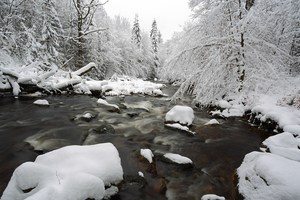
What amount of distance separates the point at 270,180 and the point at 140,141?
376 cm

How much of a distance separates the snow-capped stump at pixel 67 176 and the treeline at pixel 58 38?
28.9ft

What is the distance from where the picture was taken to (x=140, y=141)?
6152 mm

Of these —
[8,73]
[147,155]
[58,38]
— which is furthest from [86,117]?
[58,38]

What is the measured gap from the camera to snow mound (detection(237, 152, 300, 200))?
8.76 ft

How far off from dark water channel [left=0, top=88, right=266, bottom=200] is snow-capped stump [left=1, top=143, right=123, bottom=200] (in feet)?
1.61

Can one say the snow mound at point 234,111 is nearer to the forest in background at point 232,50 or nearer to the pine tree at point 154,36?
the forest in background at point 232,50

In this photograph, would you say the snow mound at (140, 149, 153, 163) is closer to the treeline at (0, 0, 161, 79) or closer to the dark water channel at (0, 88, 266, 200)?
the dark water channel at (0, 88, 266, 200)

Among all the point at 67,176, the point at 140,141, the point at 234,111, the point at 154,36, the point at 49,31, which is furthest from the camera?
the point at 154,36

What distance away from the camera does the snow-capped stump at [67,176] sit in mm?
2811

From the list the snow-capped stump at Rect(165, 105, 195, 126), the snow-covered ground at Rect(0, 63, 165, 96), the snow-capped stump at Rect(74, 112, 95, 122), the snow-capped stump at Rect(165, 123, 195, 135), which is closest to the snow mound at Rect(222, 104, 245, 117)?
the snow-capped stump at Rect(165, 105, 195, 126)

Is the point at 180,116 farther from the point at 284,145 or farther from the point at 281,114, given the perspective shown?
the point at 284,145

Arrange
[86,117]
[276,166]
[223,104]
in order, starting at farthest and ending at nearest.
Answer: [223,104]
[86,117]
[276,166]

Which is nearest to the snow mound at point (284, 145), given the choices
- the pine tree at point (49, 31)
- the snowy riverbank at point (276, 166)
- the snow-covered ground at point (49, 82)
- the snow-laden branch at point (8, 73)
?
the snowy riverbank at point (276, 166)

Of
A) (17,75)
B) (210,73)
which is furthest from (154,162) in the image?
(17,75)
